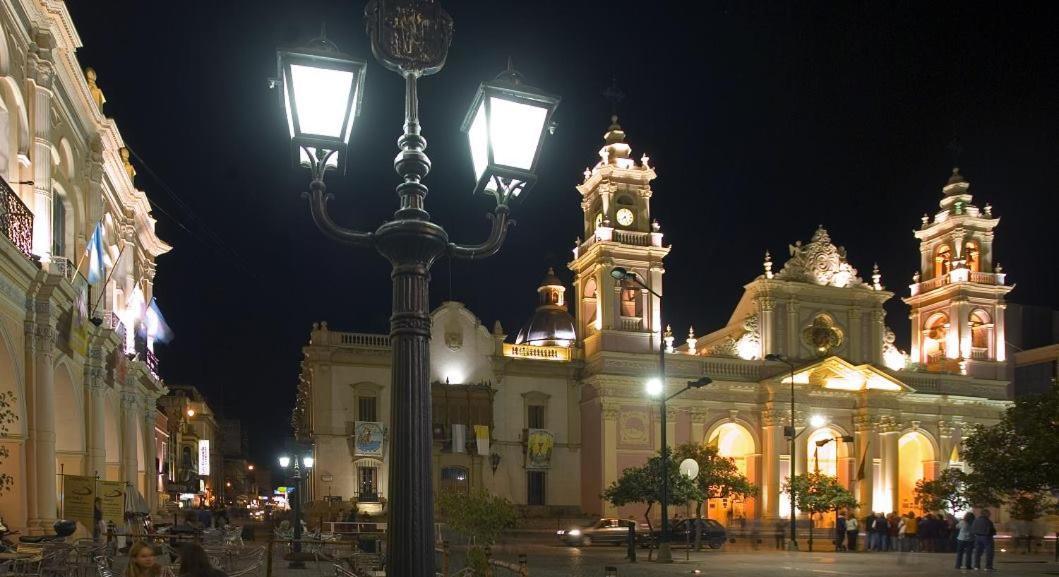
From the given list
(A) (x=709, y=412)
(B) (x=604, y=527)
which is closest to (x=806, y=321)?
(A) (x=709, y=412)

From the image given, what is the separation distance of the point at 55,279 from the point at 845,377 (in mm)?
44941

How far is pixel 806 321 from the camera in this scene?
2222 inches

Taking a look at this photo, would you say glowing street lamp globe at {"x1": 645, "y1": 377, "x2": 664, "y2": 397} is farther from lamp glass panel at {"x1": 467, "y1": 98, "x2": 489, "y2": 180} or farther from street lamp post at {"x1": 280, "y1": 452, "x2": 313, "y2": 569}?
lamp glass panel at {"x1": 467, "y1": 98, "x2": 489, "y2": 180}

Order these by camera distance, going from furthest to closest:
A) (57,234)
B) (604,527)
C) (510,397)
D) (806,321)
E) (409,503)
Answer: (806,321) < (510,397) < (604,527) < (57,234) < (409,503)

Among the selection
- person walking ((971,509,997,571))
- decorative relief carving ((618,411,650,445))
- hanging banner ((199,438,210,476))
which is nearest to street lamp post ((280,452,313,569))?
person walking ((971,509,997,571))

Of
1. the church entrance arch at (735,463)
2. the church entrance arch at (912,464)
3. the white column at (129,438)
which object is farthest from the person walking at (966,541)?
the church entrance arch at (912,464)

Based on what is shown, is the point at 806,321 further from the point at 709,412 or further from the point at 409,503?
the point at 409,503

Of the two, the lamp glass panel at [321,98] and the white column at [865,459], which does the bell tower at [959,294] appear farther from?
the lamp glass panel at [321,98]

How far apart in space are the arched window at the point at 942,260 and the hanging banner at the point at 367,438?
3572cm

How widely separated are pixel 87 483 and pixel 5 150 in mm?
6359

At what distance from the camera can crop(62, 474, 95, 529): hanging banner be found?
758 inches

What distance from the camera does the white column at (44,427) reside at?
1917 centimetres

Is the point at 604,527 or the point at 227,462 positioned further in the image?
the point at 227,462

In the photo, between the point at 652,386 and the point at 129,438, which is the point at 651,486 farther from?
the point at 129,438
